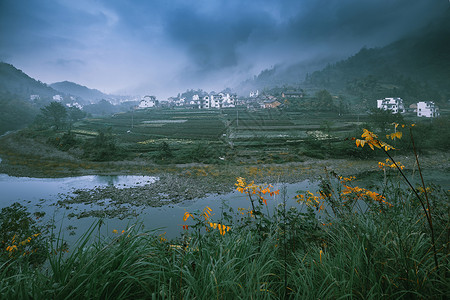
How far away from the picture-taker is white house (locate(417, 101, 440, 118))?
25828mm

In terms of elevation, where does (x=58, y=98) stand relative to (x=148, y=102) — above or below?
above

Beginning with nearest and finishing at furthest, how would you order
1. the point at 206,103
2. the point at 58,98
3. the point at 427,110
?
the point at 427,110 < the point at 206,103 < the point at 58,98

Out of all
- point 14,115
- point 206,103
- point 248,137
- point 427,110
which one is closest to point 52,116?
point 14,115

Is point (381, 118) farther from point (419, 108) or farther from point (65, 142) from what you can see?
point (65, 142)

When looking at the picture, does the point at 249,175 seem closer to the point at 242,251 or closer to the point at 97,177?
the point at 97,177

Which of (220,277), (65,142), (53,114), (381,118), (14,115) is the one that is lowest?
(220,277)

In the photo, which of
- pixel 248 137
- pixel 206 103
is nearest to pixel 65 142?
pixel 248 137

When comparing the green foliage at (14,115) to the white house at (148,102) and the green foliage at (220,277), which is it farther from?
the green foliage at (220,277)

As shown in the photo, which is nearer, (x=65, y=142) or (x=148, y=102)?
(x=65, y=142)

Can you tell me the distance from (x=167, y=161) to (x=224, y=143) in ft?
23.5

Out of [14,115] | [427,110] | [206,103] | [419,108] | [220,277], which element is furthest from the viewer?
[206,103]

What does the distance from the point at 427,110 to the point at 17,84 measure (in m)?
73.9

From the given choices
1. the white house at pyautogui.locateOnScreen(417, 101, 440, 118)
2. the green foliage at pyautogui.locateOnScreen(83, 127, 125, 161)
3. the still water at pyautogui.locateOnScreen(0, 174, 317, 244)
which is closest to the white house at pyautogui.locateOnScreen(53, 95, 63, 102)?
the green foliage at pyautogui.locateOnScreen(83, 127, 125, 161)

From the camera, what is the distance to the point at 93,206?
823 cm
